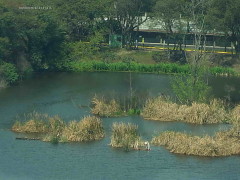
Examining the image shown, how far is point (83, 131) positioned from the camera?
2245 inches

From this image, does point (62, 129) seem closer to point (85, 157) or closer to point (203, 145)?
point (85, 157)

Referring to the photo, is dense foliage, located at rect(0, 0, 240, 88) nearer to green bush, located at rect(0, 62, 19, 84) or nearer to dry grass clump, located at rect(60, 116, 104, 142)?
green bush, located at rect(0, 62, 19, 84)

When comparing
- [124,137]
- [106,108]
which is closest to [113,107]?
[106,108]

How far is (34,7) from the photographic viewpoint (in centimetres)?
9412

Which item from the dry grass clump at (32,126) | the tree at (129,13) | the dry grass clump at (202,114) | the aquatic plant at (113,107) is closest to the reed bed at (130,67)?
the tree at (129,13)

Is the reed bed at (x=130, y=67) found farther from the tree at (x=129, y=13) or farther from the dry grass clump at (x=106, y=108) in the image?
the dry grass clump at (x=106, y=108)

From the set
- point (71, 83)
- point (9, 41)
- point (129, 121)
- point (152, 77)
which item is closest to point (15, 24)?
point (9, 41)

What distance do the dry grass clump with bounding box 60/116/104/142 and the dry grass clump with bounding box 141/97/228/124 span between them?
748 centimetres

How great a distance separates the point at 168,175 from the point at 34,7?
49449mm

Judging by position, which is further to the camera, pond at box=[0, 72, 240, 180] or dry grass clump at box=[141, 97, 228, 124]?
dry grass clump at box=[141, 97, 228, 124]

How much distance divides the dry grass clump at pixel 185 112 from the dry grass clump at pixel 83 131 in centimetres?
748

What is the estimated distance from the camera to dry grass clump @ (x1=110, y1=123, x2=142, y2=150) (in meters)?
55.1

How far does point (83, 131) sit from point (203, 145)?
9.64m

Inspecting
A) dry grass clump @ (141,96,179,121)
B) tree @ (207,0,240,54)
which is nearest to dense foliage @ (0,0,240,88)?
tree @ (207,0,240,54)
